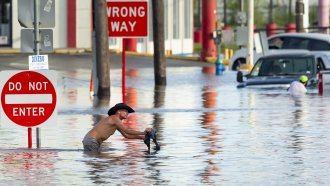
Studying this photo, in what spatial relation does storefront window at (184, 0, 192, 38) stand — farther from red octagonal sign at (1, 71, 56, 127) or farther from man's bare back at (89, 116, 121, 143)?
red octagonal sign at (1, 71, 56, 127)

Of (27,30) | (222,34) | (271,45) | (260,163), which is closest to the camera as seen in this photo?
(260,163)

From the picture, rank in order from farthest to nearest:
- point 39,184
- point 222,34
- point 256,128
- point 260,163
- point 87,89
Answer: point 222,34 < point 87,89 < point 256,128 < point 260,163 < point 39,184

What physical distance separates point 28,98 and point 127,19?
1022 cm

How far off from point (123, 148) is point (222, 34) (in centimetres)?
3828

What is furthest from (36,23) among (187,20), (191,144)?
(187,20)

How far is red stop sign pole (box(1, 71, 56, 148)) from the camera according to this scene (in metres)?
20.9

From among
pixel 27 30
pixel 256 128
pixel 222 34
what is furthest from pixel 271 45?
pixel 27 30

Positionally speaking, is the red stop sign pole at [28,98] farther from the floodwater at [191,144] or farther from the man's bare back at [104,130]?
the man's bare back at [104,130]

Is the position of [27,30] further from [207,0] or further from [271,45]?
[207,0]


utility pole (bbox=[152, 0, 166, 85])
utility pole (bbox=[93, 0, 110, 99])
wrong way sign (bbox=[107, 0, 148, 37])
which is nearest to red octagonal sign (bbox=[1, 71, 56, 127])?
wrong way sign (bbox=[107, 0, 148, 37])

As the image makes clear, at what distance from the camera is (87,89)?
4084 centimetres

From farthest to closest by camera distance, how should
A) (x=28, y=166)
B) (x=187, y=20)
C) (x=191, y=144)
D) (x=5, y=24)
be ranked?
(x=187, y=20) < (x=5, y=24) < (x=191, y=144) < (x=28, y=166)

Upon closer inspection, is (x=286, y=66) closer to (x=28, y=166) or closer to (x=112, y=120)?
(x=112, y=120)

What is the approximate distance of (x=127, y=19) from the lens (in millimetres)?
30922
